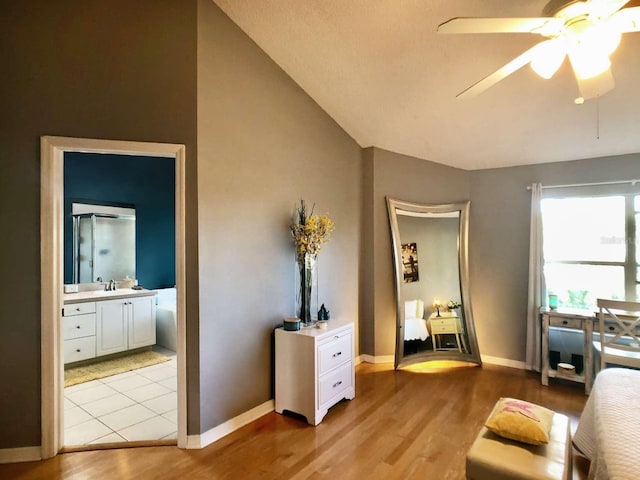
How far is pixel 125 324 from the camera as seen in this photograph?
4.39 metres

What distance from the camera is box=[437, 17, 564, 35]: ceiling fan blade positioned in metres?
1.52

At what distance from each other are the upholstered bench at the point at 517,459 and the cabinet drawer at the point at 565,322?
2.12m

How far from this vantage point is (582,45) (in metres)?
1.64

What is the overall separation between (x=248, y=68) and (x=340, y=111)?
3.77 ft

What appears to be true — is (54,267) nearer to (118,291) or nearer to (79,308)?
(79,308)

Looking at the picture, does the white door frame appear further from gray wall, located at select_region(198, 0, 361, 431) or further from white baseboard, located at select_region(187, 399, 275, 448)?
gray wall, located at select_region(198, 0, 361, 431)

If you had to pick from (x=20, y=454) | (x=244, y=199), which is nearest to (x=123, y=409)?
(x=20, y=454)

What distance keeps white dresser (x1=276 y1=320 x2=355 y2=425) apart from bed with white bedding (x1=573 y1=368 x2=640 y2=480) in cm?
176

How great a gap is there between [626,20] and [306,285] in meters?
2.64

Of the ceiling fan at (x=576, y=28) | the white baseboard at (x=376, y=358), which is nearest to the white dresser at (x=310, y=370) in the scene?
the white baseboard at (x=376, y=358)

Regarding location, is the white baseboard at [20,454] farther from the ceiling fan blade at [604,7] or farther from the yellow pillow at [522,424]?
the ceiling fan blade at [604,7]

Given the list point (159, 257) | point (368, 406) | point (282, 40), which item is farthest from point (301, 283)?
point (159, 257)

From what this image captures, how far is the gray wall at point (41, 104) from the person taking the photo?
2.33 m

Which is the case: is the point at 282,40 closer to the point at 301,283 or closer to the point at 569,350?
the point at 301,283
